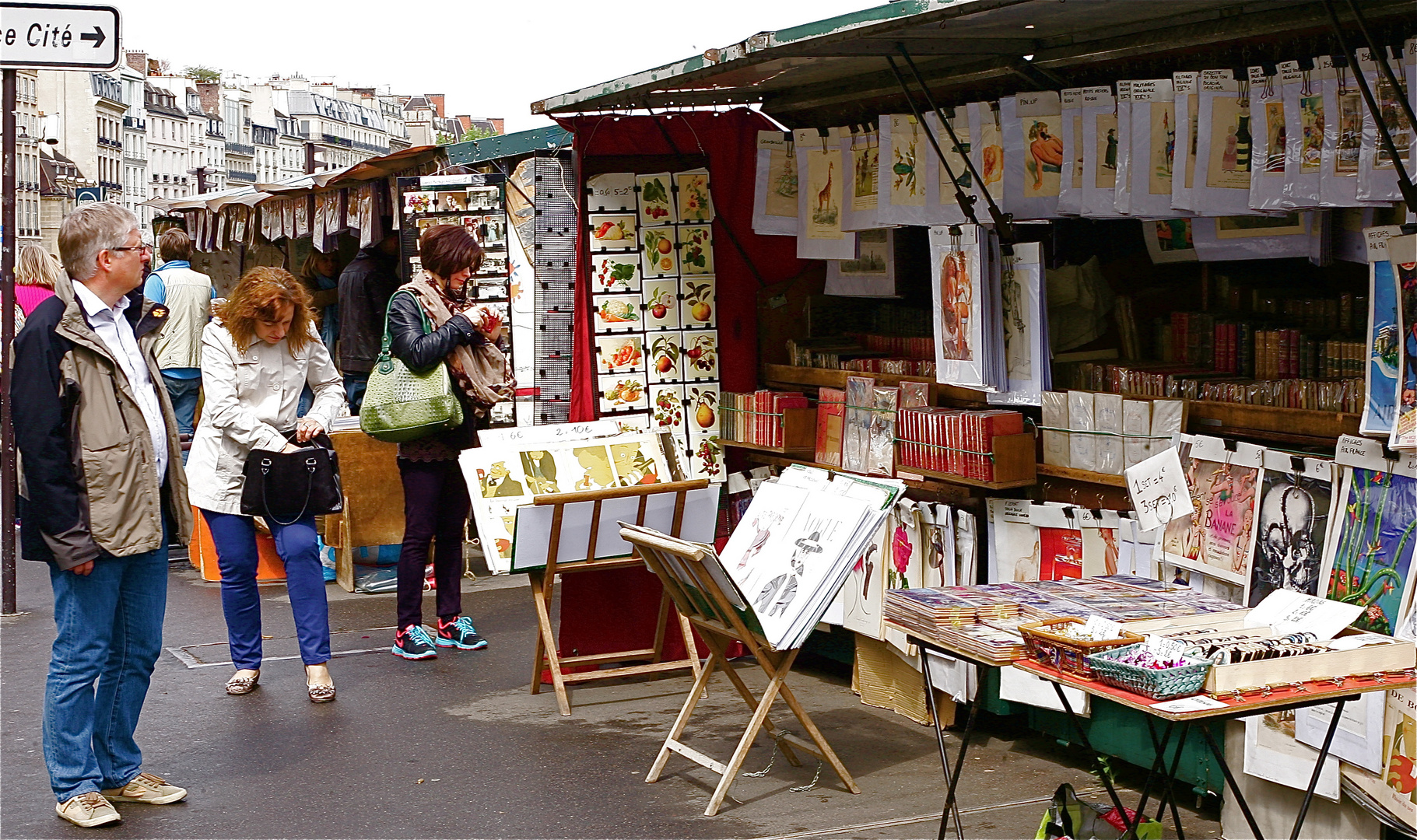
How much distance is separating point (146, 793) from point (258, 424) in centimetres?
162

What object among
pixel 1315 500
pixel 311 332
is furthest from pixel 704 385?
pixel 1315 500

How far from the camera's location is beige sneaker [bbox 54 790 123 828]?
178 inches

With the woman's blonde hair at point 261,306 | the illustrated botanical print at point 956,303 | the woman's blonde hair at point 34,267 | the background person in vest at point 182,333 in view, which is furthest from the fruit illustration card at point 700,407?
the background person in vest at point 182,333

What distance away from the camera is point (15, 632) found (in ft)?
24.4

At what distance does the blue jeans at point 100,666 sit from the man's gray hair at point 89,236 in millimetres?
889

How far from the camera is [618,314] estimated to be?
21.1 ft

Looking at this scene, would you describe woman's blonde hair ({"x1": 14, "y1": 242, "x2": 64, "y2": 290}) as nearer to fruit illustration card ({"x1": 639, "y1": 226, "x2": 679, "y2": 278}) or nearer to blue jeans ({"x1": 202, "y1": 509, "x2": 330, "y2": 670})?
blue jeans ({"x1": 202, "y1": 509, "x2": 330, "y2": 670})

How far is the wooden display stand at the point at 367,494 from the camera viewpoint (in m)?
8.36

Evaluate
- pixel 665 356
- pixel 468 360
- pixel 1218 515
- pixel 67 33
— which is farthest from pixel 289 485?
pixel 1218 515

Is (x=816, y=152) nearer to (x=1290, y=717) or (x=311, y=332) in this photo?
(x=311, y=332)

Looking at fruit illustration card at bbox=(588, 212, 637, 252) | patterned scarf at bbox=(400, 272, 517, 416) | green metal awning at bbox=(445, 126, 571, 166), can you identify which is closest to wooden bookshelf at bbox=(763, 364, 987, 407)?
fruit illustration card at bbox=(588, 212, 637, 252)

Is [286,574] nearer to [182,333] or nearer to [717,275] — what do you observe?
[717,275]

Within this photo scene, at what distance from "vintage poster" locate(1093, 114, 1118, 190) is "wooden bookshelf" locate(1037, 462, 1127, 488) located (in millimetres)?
940

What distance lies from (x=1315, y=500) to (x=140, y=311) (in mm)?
3617
